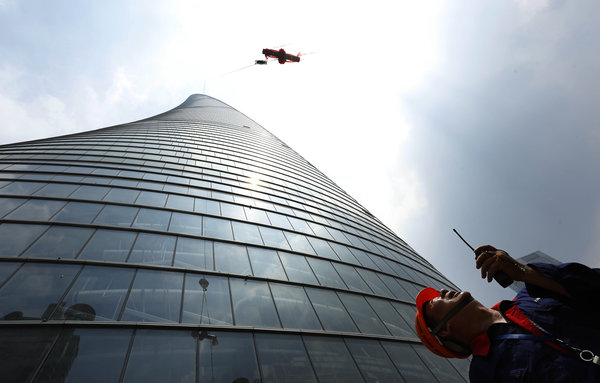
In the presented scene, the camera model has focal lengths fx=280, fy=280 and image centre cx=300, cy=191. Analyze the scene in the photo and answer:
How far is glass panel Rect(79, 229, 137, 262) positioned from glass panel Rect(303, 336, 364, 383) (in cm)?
570

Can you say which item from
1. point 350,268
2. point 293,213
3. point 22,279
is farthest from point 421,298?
point 293,213

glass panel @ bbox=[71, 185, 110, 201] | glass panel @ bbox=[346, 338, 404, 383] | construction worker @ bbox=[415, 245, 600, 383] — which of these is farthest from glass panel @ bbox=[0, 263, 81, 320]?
construction worker @ bbox=[415, 245, 600, 383]

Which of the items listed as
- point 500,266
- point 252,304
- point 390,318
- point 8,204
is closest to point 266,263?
point 252,304

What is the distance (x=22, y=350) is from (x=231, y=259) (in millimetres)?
5377

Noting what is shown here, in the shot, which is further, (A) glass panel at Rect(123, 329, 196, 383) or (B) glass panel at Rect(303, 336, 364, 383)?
(B) glass panel at Rect(303, 336, 364, 383)

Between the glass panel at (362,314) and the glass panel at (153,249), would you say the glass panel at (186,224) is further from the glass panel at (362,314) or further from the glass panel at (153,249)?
the glass panel at (362,314)

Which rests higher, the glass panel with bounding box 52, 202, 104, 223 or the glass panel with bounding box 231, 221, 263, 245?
the glass panel with bounding box 52, 202, 104, 223

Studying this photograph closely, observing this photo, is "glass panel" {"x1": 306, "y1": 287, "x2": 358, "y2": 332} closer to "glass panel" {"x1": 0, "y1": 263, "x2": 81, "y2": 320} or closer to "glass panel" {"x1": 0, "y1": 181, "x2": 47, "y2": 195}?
"glass panel" {"x1": 0, "y1": 263, "x2": 81, "y2": 320}

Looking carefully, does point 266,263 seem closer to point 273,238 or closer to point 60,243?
point 273,238

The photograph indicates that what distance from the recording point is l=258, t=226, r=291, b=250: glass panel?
11859 millimetres

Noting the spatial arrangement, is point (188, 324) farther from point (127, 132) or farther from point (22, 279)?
point (127, 132)

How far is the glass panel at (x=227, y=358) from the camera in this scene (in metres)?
5.02

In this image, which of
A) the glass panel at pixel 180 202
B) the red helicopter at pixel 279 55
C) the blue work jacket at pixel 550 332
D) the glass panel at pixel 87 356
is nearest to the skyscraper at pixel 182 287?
the glass panel at pixel 87 356

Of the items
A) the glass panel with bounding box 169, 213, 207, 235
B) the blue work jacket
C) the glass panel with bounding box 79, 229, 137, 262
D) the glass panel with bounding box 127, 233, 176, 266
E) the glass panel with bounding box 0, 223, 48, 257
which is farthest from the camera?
the glass panel with bounding box 169, 213, 207, 235
